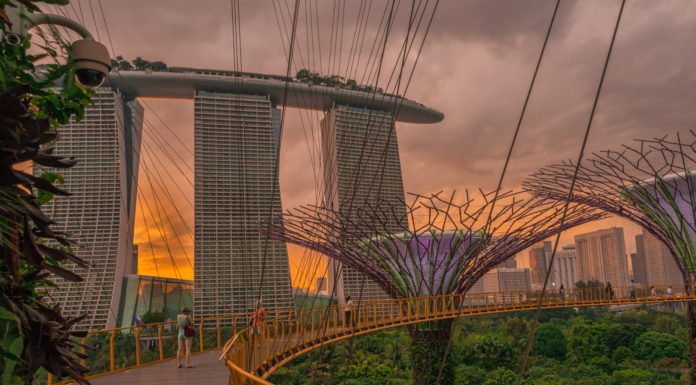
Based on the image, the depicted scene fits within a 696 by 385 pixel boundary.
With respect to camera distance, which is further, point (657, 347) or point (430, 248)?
point (657, 347)

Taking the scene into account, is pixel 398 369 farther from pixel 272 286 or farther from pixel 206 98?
pixel 206 98

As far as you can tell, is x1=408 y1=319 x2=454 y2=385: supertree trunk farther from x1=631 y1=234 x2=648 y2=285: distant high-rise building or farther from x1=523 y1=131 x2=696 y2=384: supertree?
x1=631 y1=234 x2=648 y2=285: distant high-rise building

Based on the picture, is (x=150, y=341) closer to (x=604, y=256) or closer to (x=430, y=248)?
(x=430, y=248)

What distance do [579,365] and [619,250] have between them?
6909cm

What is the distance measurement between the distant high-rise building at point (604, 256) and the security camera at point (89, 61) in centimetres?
9254

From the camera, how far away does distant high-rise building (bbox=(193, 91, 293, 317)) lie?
48.1 metres

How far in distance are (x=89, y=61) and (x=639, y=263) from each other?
113 meters

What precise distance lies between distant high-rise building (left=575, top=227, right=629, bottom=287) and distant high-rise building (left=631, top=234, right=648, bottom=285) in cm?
619

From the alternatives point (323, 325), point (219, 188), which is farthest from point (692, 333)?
point (219, 188)

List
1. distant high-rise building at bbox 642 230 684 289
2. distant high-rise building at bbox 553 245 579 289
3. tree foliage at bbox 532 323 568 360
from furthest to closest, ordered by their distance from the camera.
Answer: distant high-rise building at bbox 553 245 579 289 → distant high-rise building at bbox 642 230 684 289 → tree foliage at bbox 532 323 568 360

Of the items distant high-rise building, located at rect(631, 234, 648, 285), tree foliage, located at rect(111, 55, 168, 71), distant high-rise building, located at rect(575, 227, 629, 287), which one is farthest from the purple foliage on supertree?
distant high-rise building, located at rect(631, 234, 648, 285)

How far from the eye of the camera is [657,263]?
8825cm

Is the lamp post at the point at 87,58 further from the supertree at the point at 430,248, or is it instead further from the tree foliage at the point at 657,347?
the tree foliage at the point at 657,347

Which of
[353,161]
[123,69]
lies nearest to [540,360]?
[353,161]
